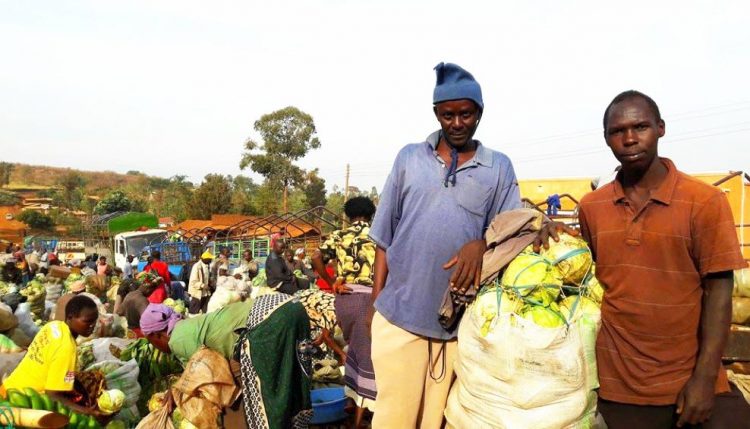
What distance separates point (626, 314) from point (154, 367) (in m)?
4.07

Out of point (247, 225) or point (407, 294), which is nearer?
point (407, 294)

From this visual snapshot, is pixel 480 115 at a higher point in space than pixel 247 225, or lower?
higher

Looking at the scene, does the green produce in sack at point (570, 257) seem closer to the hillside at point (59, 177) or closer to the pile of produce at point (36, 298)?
the pile of produce at point (36, 298)

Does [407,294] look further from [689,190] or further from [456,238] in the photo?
[689,190]

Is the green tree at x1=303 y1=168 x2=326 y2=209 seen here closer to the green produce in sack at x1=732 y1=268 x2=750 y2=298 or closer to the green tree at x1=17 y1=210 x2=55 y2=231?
the green tree at x1=17 y1=210 x2=55 y2=231

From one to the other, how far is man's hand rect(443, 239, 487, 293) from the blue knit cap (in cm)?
57

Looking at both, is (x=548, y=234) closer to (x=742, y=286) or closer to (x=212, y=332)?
(x=212, y=332)

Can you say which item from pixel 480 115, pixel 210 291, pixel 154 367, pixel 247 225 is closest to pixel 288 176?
pixel 247 225

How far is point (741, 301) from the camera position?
14.4 feet

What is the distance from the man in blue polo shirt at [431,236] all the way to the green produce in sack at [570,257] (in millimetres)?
265

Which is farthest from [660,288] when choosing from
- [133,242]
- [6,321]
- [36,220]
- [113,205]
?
[113,205]

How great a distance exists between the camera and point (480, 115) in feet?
7.45

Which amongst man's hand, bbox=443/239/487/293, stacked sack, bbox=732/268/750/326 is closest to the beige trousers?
man's hand, bbox=443/239/487/293

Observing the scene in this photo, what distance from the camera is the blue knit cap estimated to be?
2.16m
